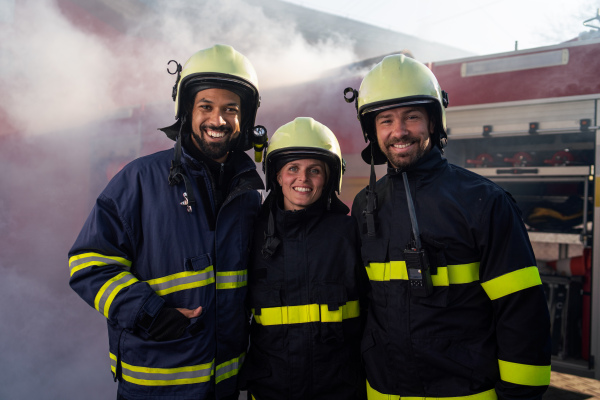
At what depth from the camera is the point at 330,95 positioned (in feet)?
18.0

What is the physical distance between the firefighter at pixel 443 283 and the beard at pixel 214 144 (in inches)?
32.0

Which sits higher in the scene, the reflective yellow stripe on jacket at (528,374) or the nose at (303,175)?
the nose at (303,175)

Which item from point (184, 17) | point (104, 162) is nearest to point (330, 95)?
point (184, 17)

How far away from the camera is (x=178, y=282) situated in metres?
1.79

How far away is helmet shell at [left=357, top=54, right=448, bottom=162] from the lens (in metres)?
1.89

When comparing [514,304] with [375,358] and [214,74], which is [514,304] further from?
[214,74]

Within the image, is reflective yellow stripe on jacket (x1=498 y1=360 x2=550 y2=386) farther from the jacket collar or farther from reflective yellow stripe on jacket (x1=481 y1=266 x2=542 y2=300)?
the jacket collar

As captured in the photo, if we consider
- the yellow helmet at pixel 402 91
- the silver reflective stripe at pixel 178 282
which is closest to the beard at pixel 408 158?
the yellow helmet at pixel 402 91

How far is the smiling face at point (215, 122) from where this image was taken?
2.08 m

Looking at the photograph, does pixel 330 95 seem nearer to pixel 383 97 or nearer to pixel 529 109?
pixel 529 109

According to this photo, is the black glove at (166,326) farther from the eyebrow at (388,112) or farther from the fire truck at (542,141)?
the fire truck at (542,141)

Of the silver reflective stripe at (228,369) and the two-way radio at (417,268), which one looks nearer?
the two-way radio at (417,268)

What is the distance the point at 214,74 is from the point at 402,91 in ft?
3.24

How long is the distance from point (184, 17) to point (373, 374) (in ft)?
13.2
